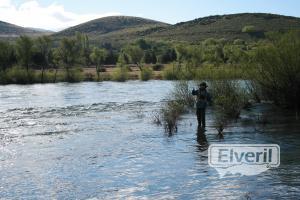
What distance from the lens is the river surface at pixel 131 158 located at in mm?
14805

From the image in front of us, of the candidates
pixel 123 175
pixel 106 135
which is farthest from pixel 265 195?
pixel 106 135

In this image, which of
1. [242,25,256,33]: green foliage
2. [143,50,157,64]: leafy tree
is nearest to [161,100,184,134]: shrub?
[143,50,157,64]: leafy tree

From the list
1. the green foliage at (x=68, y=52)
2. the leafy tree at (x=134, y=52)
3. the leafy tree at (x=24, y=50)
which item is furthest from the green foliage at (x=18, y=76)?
the leafy tree at (x=134, y=52)

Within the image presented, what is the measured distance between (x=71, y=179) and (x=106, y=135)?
32.8ft

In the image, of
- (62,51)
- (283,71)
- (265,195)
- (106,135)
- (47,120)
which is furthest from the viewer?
(62,51)

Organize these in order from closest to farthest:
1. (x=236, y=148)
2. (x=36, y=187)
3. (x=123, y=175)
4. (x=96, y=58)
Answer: (x=36, y=187) < (x=123, y=175) < (x=236, y=148) < (x=96, y=58)

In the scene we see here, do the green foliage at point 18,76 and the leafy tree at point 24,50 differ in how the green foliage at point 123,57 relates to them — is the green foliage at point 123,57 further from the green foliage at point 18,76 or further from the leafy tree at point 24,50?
the green foliage at point 18,76

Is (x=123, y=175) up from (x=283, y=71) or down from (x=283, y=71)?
down

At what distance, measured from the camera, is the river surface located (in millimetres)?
14805

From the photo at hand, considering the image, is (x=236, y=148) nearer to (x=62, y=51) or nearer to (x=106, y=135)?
(x=106, y=135)

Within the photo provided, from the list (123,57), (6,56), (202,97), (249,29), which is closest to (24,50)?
(6,56)

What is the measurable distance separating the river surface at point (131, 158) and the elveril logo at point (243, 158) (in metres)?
0.35

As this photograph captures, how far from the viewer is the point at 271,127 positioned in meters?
27.2

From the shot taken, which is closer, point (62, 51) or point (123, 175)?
point (123, 175)
